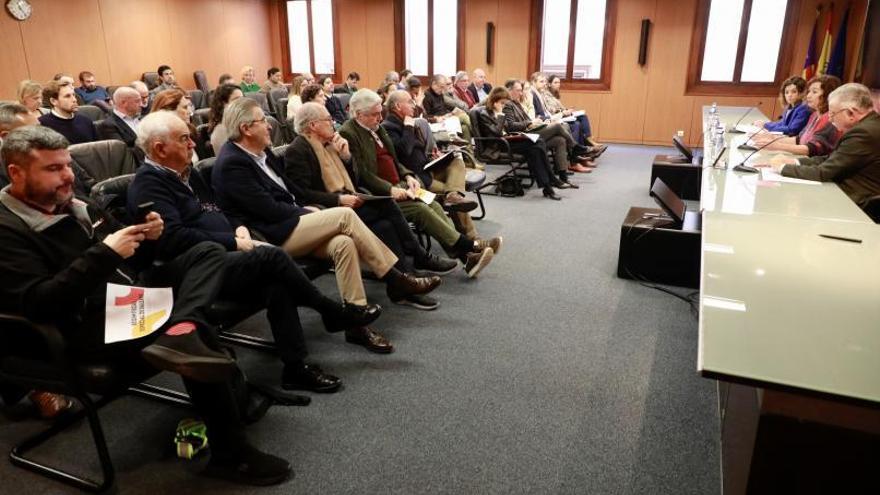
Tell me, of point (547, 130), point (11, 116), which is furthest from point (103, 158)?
point (547, 130)

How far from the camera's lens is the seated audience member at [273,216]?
106 inches

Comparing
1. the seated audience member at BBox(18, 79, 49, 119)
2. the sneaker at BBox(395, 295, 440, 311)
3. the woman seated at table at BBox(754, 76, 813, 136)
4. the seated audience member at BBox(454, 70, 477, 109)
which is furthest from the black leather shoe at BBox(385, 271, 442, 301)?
the seated audience member at BBox(454, 70, 477, 109)

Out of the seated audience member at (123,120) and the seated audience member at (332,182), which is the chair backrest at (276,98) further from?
the seated audience member at (332,182)

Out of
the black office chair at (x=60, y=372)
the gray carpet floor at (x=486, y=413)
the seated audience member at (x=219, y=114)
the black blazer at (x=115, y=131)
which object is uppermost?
the seated audience member at (x=219, y=114)

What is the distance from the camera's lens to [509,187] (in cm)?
602

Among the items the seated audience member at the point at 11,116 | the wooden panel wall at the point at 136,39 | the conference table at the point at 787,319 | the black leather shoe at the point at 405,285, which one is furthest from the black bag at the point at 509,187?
the wooden panel wall at the point at 136,39

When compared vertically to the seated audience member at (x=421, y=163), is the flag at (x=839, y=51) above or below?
above

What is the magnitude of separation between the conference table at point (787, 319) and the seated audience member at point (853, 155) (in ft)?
2.61

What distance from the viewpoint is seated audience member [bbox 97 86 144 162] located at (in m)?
4.52

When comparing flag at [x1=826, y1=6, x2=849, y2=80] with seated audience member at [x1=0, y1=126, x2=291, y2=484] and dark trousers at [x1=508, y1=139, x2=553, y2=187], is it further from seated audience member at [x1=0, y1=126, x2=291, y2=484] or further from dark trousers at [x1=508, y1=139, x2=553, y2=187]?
seated audience member at [x1=0, y1=126, x2=291, y2=484]

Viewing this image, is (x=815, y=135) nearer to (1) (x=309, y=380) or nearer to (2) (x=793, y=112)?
(2) (x=793, y=112)

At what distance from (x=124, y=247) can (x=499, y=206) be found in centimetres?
410

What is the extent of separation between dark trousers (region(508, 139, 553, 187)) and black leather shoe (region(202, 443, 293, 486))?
4557 millimetres

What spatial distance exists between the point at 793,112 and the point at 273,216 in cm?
554
